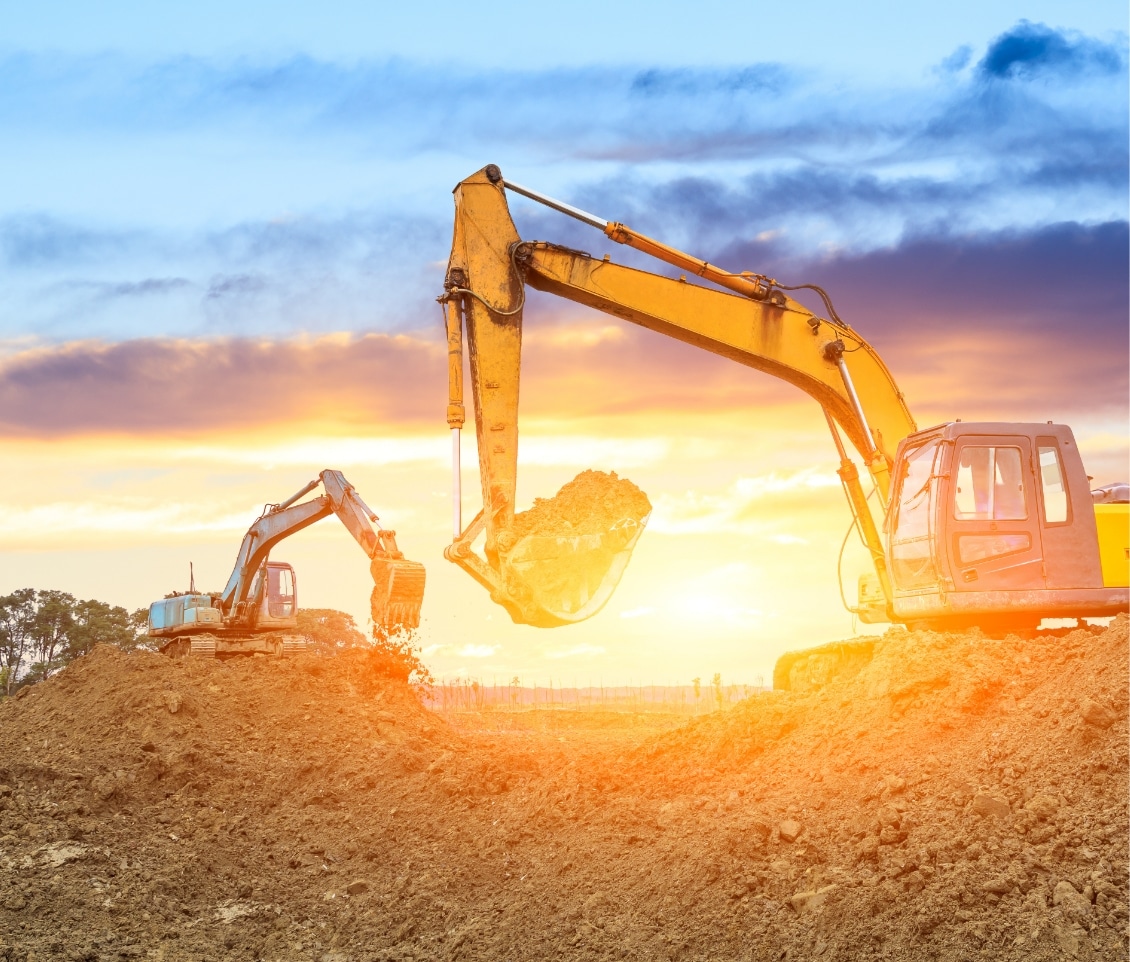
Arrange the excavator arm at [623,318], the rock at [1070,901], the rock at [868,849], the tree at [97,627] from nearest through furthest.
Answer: the rock at [1070,901]
the rock at [868,849]
the excavator arm at [623,318]
the tree at [97,627]

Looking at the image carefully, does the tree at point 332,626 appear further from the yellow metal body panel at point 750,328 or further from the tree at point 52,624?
the yellow metal body panel at point 750,328

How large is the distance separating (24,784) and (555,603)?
629 cm

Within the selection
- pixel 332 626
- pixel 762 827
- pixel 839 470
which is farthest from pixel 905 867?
pixel 332 626

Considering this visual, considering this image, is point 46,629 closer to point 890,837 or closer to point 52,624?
point 52,624

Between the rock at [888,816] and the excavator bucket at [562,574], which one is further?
the excavator bucket at [562,574]

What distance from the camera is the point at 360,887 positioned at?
9.34 m

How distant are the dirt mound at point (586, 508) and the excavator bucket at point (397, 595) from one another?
5.12 m

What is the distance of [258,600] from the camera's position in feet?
65.6

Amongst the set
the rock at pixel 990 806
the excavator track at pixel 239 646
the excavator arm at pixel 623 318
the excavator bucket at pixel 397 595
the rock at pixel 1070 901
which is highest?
the excavator arm at pixel 623 318

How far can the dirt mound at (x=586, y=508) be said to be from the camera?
949cm

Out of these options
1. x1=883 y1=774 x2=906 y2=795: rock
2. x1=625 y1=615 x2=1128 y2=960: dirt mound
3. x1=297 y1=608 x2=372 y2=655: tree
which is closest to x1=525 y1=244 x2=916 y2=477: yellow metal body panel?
x1=625 y1=615 x2=1128 y2=960: dirt mound

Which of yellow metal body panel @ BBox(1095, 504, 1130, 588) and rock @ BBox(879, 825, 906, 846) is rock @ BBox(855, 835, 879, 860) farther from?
yellow metal body panel @ BBox(1095, 504, 1130, 588)

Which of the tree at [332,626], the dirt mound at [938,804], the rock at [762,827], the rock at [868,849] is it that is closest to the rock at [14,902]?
the dirt mound at [938,804]

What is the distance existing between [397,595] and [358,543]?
80.0 inches
